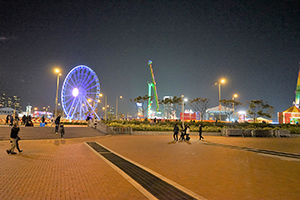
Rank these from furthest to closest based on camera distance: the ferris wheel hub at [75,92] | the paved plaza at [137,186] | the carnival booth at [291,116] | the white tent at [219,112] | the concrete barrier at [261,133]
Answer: the white tent at [219,112], the carnival booth at [291,116], the ferris wheel hub at [75,92], the concrete barrier at [261,133], the paved plaza at [137,186]

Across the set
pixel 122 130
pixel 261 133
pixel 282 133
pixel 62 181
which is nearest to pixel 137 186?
pixel 62 181

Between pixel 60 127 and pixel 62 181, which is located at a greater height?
pixel 60 127

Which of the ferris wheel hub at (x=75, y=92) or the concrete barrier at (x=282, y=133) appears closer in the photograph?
the concrete barrier at (x=282, y=133)

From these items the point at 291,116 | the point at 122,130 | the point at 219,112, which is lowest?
the point at 122,130

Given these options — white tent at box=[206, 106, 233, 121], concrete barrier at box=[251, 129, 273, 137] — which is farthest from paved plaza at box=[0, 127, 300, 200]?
white tent at box=[206, 106, 233, 121]

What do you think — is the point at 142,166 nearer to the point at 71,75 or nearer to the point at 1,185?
the point at 1,185

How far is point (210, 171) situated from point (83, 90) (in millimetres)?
35888

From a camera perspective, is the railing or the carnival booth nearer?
the railing

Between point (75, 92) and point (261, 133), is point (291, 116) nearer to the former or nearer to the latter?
point (261, 133)

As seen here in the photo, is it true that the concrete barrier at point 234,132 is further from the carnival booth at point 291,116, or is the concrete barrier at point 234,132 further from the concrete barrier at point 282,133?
the carnival booth at point 291,116

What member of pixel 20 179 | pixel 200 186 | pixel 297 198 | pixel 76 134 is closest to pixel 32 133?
pixel 76 134

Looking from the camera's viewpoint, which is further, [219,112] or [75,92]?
[219,112]

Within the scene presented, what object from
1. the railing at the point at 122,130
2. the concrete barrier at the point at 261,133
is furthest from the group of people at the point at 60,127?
the concrete barrier at the point at 261,133

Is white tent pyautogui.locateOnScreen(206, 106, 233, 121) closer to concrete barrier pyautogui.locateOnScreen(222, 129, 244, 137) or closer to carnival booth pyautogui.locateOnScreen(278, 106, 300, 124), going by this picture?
carnival booth pyautogui.locateOnScreen(278, 106, 300, 124)
